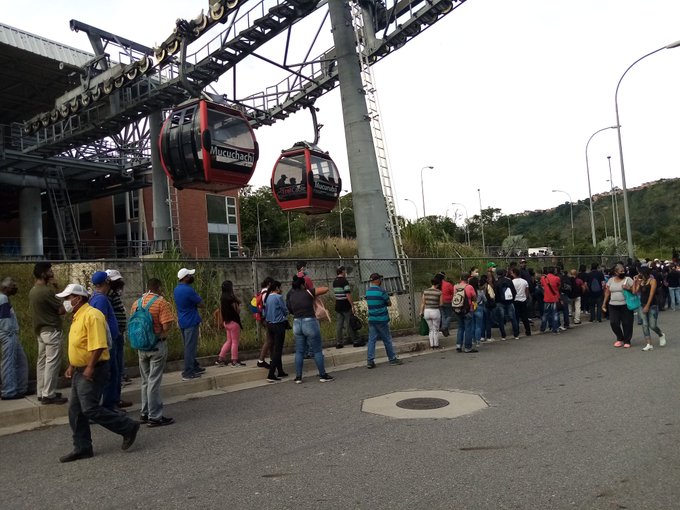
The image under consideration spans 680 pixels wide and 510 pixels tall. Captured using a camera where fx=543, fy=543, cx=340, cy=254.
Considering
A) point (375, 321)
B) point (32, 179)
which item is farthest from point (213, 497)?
point (32, 179)

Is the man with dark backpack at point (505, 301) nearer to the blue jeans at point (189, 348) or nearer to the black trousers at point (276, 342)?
the black trousers at point (276, 342)

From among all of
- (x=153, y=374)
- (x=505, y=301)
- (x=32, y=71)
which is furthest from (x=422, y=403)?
(x=32, y=71)

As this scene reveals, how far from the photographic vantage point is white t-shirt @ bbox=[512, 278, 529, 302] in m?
14.4

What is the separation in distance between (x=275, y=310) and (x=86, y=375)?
4106 mm

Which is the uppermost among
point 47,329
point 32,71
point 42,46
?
point 42,46

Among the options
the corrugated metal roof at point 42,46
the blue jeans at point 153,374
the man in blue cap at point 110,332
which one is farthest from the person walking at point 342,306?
the corrugated metal roof at point 42,46

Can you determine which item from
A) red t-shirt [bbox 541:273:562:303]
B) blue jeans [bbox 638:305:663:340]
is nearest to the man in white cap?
blue jeans [bbox 638:305:663:340]

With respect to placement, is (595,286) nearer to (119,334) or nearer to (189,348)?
(189,348)

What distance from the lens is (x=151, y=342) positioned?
6422 millimetres

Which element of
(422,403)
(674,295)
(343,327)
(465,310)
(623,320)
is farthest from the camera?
(674,295)

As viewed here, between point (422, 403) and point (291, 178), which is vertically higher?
point (291, 178)

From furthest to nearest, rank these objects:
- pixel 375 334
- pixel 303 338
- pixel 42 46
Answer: pixel 42 46 < pixel 375 334 < pixel 303 338

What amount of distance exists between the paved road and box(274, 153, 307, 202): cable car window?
822 cm

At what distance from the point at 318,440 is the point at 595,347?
8503 millimetres
